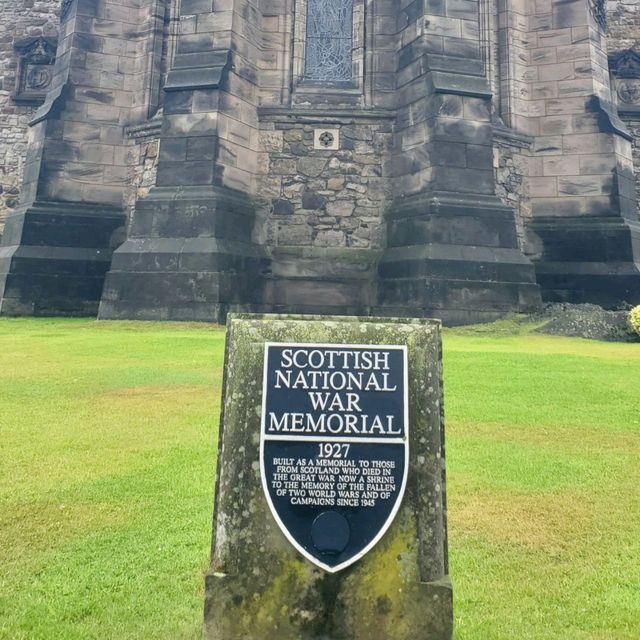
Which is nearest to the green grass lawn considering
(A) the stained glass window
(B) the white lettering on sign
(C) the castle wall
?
(B) the white lettering on sign

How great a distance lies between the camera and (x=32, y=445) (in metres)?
3.46

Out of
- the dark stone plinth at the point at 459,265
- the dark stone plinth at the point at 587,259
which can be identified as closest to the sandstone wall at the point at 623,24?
the dark stone plinth at the point at 587,259

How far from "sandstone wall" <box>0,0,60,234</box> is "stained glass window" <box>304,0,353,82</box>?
10.5 m

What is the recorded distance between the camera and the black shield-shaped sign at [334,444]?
5.25ft

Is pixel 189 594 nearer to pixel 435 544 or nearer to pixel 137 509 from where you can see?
pixel 137 509

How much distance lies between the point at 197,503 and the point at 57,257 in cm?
1096

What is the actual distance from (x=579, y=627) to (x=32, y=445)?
3112mm

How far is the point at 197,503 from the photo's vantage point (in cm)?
273

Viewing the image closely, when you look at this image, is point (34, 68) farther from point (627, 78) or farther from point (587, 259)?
point (627, 78)

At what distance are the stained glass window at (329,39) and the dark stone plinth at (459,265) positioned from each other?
4127mm

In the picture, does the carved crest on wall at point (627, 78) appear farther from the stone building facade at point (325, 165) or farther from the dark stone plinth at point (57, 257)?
the dark stone plinth at point (57, 257)

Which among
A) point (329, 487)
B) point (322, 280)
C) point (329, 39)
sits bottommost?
point (329, 487)

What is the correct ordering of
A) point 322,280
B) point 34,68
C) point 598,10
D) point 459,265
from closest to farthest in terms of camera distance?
1. point 459,265
2. point 322,280
3. point 598,10
4. point 34,68

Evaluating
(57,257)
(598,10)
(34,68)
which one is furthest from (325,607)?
(34,68)
